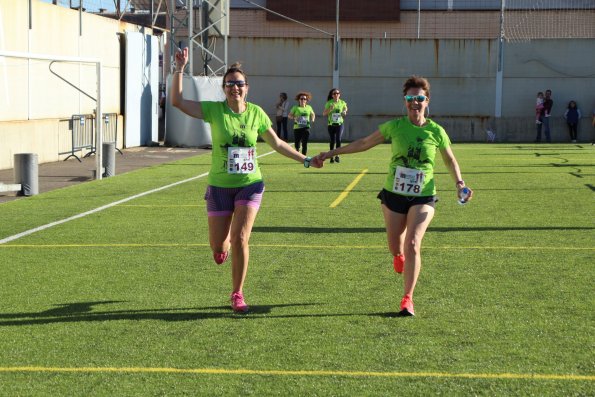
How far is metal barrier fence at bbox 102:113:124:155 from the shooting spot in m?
31.4

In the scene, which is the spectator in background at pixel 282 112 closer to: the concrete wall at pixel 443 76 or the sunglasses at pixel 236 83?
the concrete wall at pixel 443 76

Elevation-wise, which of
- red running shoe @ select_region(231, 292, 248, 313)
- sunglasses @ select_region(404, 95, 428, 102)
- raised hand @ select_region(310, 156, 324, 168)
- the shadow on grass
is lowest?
the shadow on grass

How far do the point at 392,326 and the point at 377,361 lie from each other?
1.08 m

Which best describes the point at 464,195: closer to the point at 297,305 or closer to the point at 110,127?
the point at 297,305

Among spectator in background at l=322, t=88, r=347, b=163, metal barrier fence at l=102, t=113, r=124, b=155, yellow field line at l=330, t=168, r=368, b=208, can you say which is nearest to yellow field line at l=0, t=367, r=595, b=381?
yellow field line at l=330, t=168, r=368, b=208

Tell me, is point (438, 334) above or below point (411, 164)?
below

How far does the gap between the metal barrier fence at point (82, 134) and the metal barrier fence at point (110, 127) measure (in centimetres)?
75

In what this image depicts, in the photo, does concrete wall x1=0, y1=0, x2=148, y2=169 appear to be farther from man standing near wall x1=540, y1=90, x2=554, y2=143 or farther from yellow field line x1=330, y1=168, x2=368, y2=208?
man standing near wall x1=540, y1=90, x2=554, y2=143

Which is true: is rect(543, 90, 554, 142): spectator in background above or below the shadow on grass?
above

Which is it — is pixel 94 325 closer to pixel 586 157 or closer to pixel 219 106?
pixel 219 106

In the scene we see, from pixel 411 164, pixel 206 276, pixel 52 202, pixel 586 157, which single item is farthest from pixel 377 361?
pixel 586 157

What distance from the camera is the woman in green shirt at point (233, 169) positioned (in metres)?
8.41

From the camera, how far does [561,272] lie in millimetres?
10227

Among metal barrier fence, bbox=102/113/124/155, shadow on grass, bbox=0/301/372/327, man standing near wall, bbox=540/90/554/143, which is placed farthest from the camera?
man standing near wall, bbox=540/90/554/143
